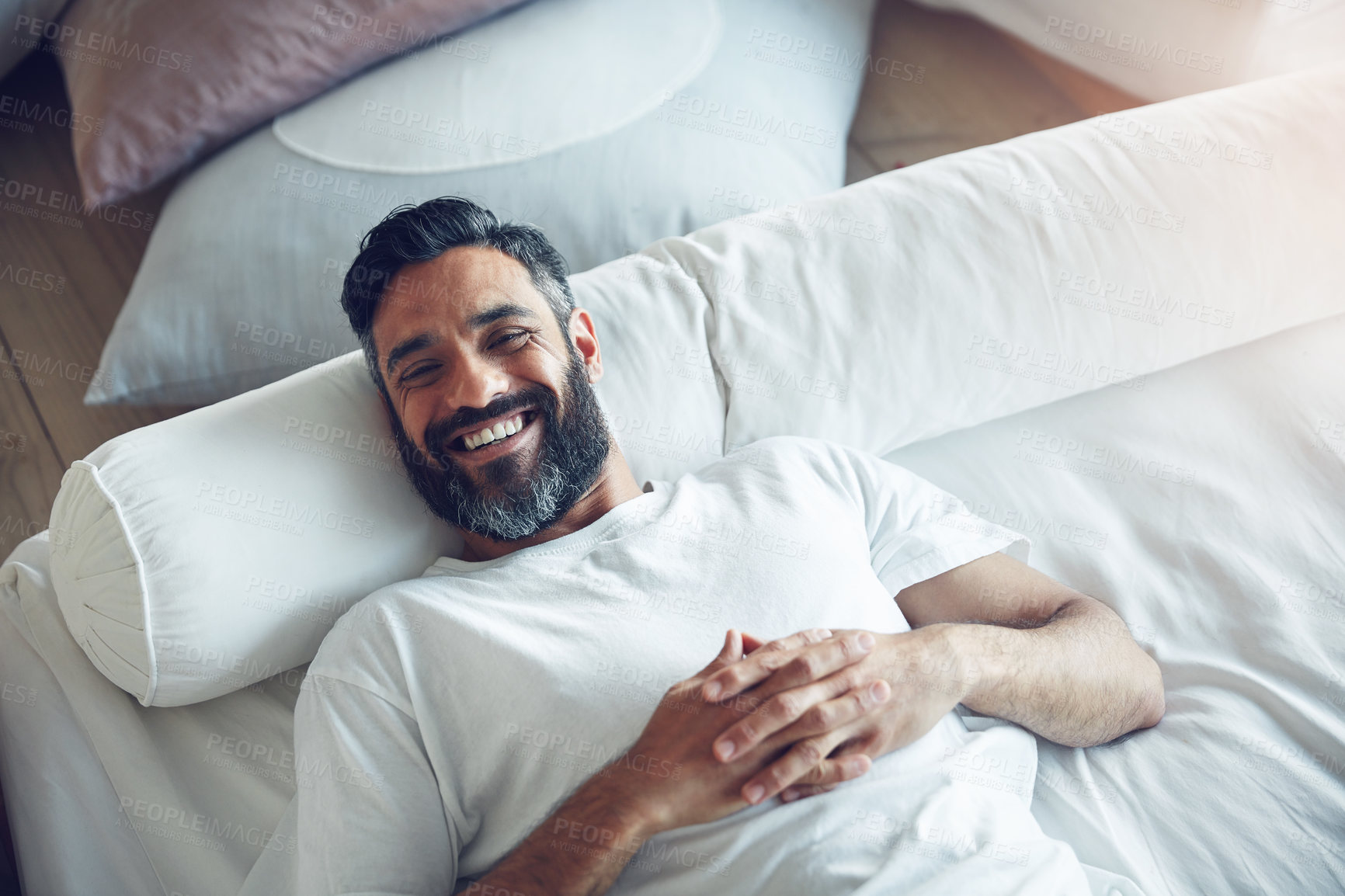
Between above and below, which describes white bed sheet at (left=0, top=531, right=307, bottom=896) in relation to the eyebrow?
below

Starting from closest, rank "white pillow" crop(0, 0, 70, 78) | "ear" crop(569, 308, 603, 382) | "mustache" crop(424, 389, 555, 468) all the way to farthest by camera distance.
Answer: "mustache" crop(424, 389, 555, 468), "ear" crop(569, 308, 603, 382), "white pillow" crop(0, 0, 70, 78)

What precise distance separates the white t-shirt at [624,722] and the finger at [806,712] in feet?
0.24

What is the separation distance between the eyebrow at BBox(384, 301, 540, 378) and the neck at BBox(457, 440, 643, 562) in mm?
219

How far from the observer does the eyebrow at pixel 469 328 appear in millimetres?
1121

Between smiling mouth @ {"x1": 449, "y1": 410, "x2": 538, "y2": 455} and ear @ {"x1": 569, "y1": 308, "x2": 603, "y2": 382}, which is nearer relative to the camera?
smiling mouth @ {"x1": 449, "y1": 410, "x2": 538, "y2": 455}

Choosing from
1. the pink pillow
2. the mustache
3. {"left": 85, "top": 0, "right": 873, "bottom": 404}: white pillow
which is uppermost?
the pink pillow

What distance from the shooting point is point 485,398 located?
1.09 metres

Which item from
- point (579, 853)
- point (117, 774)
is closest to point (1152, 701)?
point (579, 853)

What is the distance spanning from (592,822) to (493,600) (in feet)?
0.91

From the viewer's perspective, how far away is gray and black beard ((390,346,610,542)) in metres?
1.10

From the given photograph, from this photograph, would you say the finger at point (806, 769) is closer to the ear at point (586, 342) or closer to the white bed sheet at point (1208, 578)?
the white bed sheet at point (1208, 578)

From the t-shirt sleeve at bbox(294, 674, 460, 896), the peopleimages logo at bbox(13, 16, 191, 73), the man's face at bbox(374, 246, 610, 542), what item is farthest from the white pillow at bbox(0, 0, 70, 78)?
the t-shirt sleeve at bbox(294, 674, 460, 896)

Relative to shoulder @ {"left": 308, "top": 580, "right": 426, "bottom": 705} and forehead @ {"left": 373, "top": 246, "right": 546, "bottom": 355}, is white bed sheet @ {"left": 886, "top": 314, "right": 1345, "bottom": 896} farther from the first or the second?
shoulder @ {"left": 308, "top": 580, "right": 426, "bottom": 705}

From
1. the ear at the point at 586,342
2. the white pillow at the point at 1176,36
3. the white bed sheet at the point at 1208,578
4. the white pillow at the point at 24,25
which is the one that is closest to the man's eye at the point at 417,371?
the ear at the point at 586,342
